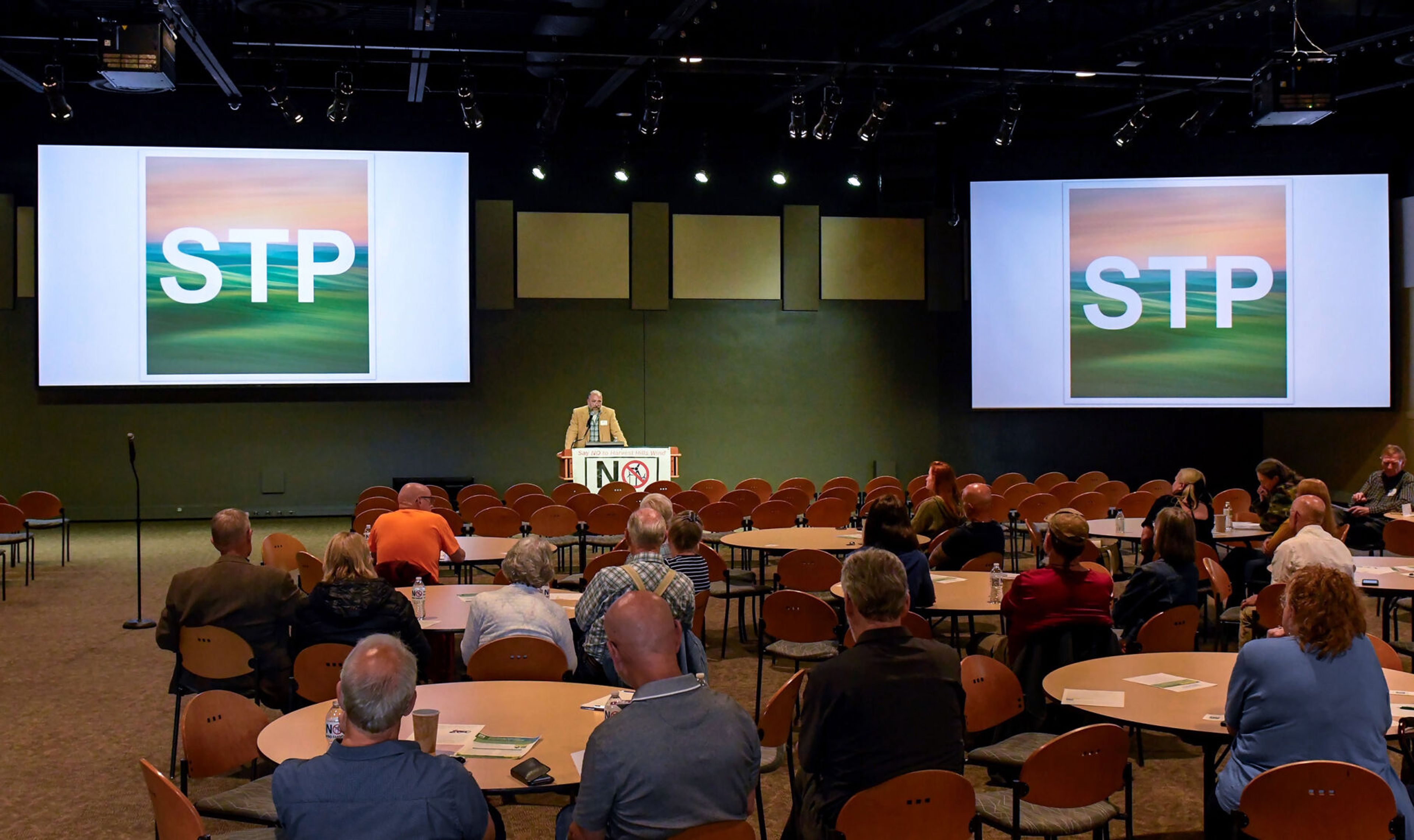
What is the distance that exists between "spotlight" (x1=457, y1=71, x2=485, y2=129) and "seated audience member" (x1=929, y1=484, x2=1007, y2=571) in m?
6.75

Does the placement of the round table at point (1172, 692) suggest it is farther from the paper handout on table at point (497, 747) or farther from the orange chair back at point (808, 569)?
the orange chair back at point (808, 569)

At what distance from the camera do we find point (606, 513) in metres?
9.93

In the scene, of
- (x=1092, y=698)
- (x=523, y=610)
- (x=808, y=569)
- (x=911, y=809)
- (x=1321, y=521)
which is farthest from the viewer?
(x=808, y=569)

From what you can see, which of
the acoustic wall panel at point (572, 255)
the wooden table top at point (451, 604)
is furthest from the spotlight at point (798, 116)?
the wooden table top at point (451, 604)

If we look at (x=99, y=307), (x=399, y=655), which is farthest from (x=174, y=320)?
(x=399, y=655)

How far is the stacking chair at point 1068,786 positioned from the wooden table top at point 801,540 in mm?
3836

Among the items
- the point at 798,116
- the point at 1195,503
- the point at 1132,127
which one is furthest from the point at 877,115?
the point at 1195,503

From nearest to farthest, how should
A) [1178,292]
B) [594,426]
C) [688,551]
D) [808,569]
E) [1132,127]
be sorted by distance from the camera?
[688,551] < [808,569] < [1132,127] < [594,426] < [1178,292]

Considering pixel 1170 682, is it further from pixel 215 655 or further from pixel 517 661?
pixel 215 655

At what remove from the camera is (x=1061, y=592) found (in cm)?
498

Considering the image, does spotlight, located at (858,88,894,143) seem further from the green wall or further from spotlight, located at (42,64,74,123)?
spotlight, located at (42,64,74,123)

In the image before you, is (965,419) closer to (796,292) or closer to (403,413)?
(796,292)

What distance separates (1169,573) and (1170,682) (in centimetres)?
152

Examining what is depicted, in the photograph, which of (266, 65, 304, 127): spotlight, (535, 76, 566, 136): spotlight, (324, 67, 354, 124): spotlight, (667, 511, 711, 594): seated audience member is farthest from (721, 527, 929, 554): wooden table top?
(266, 65, 304, 127): spotlight
